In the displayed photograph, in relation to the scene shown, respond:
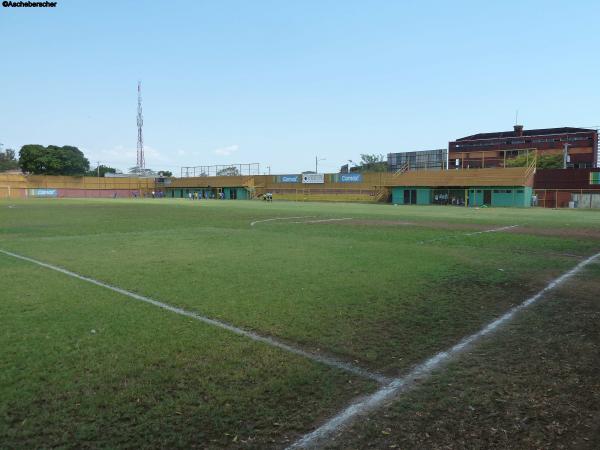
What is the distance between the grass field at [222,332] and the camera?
3.70 meters

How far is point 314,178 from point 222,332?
73314 mm

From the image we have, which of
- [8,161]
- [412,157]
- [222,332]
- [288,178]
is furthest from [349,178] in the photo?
[8,161]

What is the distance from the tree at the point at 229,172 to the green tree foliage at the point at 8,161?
71461mm

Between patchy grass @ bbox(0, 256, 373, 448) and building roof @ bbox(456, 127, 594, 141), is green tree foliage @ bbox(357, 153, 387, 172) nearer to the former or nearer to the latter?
building roof @ bbox(456, 127, 594, 141)

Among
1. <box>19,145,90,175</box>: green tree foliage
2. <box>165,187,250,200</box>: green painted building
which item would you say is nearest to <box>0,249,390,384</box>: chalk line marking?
<box>165,187,250,200</box>: green painted building

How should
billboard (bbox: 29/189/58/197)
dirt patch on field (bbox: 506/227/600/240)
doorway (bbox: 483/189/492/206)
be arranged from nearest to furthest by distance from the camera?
dirt patch on field (bbox: 506/227/600/240) < doorway (bbox: 483/189/492/206) < billboard (bbox: 29/189/58/197)

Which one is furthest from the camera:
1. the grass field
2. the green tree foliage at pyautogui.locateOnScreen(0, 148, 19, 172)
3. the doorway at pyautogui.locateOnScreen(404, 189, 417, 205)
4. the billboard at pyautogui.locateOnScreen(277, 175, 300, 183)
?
the green tree foliage at pyautogui.locateOnScreen(0, 148, 19, 172)

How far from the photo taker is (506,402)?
13.2ft

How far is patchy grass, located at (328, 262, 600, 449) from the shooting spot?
3.46 m

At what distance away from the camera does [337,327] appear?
20.3 ft

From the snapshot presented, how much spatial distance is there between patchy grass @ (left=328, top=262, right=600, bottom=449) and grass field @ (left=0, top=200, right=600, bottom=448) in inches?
4.2

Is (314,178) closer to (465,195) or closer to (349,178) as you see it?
(349,178)

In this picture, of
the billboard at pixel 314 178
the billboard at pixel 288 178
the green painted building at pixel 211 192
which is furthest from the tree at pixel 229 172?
the billboard at pixel 314 178

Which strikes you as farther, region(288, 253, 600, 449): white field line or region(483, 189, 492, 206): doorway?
region(483, 189, 492, 206): doorway
